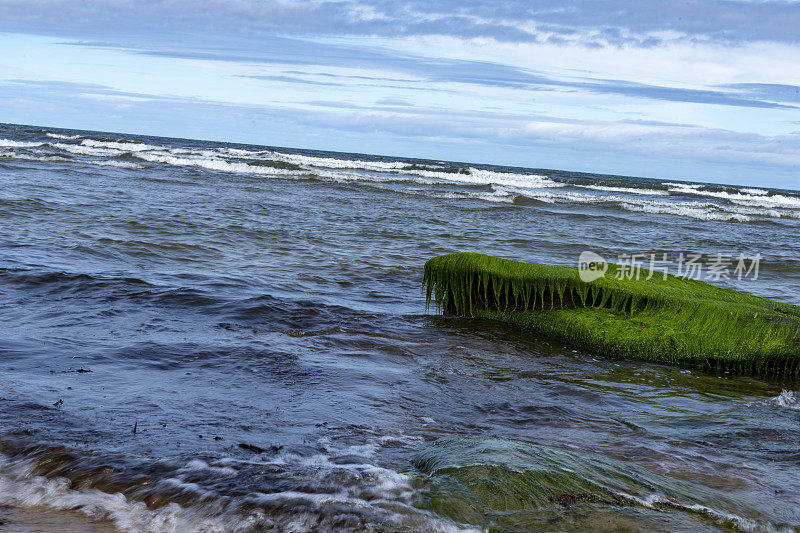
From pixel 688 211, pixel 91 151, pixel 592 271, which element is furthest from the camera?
pixel 91 151

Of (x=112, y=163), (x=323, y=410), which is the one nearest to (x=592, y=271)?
(x=323, y=410)

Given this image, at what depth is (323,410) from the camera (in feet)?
13.7

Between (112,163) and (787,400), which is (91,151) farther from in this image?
(787,400)

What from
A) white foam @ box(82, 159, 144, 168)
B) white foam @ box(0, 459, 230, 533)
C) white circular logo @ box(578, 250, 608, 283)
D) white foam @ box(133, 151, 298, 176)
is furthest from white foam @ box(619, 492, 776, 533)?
white foam @ box(133, 151, 298, 176)

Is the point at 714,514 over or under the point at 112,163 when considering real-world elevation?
under

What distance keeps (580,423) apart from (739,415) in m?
1.18

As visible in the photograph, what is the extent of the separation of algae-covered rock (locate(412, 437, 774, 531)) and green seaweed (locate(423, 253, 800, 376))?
2.96 m

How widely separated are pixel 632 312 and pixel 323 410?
358 cm

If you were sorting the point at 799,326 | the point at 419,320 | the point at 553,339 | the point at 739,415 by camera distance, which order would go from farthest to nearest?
the point at 419,320, the point at 553,339, the point at 799,326, the point at 739,415

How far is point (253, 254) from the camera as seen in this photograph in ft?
33.7

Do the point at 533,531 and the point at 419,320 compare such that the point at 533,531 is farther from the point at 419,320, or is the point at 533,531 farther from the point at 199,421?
the point at 419,320

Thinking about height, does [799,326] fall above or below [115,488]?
above

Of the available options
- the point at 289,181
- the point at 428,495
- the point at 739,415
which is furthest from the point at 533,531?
the point at 289,181

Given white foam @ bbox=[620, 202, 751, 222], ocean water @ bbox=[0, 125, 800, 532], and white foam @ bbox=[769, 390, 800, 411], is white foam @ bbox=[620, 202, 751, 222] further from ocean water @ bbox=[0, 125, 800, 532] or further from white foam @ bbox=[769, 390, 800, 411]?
white foam @ bbox=[769, 390, 800, 411]
